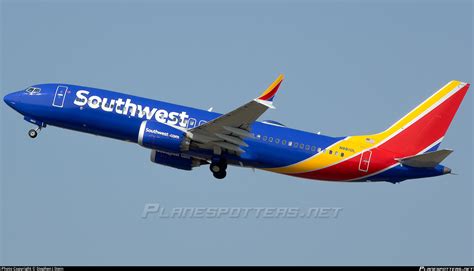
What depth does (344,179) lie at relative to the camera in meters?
56.8

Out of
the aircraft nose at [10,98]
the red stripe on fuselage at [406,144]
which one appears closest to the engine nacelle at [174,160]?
the red stripe on fuselage at [406,144]

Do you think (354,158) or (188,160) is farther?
(188,160)

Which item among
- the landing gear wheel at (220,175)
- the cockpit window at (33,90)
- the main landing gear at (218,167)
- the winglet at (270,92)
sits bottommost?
the landing gear wheel at (220,175)

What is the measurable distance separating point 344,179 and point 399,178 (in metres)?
3.49

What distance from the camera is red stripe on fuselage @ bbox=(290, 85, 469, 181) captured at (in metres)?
55.8

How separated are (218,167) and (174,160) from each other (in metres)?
4.17

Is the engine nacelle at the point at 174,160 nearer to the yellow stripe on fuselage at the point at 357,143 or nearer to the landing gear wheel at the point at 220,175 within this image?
the landing gear wheel at the point at 220,175

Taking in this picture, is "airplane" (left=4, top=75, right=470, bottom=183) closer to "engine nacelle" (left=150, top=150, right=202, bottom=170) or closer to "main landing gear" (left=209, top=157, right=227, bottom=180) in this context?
"main landing gear" (left=209, top=157, right=227, bottom=180)

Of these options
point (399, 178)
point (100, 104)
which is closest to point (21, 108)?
point (100, 104)

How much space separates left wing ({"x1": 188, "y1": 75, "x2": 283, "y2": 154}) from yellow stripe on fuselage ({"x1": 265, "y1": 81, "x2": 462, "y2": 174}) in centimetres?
341

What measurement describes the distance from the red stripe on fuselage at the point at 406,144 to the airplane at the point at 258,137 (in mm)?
63

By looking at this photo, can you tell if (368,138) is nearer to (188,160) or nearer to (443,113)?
(443,113)

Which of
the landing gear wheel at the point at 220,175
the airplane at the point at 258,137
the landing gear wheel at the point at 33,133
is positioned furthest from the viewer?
the landing gear wheel at the point at 33,133

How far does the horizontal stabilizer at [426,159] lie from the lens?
52.3 metres
